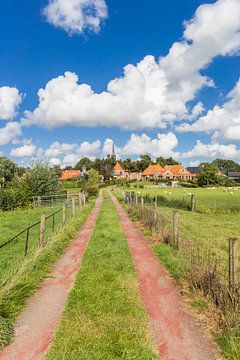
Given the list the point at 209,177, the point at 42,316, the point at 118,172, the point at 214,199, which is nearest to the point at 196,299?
the point at 42,316

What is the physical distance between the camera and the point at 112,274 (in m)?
7.50

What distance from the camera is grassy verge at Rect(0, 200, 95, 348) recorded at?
206 inches

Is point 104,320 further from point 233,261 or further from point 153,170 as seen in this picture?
point 153,170

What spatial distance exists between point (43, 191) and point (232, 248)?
33.3 meters

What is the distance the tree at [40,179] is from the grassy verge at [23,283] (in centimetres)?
2642

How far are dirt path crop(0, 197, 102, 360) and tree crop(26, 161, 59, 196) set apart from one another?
28249mm

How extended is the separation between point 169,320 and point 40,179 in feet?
108

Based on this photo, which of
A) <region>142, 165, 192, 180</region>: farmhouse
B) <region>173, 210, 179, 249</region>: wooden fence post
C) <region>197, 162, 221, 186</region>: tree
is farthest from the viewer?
<region>142, 165, 192, 180</region>: farmhouse

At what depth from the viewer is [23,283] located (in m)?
6.61

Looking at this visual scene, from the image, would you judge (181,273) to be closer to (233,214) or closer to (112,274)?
(112,274)

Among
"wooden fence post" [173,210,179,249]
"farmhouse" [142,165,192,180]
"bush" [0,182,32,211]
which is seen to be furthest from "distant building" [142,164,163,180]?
"wooden fence post" [173,210,179,249]

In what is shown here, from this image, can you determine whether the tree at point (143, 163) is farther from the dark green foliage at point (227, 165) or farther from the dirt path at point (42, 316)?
the dirt path at point (42, 316)

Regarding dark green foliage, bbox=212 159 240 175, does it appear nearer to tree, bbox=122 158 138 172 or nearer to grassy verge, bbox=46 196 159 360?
tree, bbox=122 158 138 172

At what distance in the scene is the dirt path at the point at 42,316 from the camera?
4264 mm
